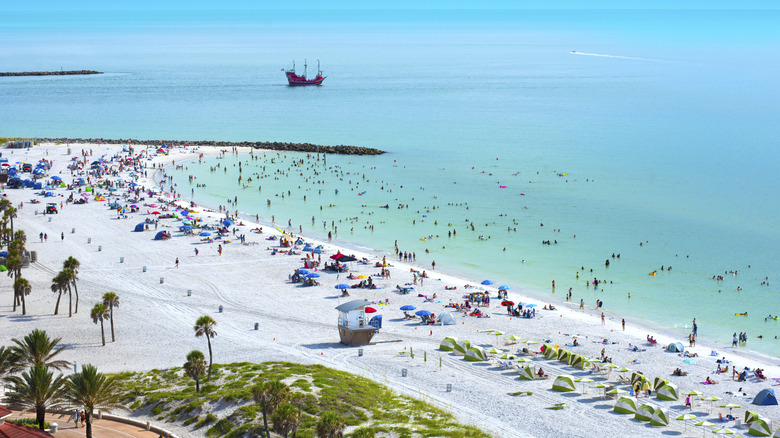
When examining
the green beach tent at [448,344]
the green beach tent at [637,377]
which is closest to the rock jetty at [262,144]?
the green beach tent at [448,344]

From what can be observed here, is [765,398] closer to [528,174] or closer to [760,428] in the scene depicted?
[760,428]

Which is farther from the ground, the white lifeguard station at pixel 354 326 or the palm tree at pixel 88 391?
the palm tree at pixel 88 391

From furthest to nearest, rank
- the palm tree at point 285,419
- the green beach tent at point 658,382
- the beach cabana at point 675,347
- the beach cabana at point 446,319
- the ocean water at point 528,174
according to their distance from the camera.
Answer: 1. the ocean water at point 528,174
2. the beach cabana at point 446,319
3. the beach cabana at point 675,347
4. the green beach tent at point 658,382
5. the palm tree at point 285,419

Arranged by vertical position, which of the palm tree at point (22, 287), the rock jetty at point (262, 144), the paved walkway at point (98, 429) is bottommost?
the paved walkway at point (98, 429)

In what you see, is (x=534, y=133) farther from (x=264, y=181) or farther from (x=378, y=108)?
(x=264, y=181)

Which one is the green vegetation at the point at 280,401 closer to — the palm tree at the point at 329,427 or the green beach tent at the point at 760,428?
the palm tree at the point at 329,427

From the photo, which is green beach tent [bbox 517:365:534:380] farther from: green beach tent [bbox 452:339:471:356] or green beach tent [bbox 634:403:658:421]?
green beach tent [bbox 634:403:658:421]
